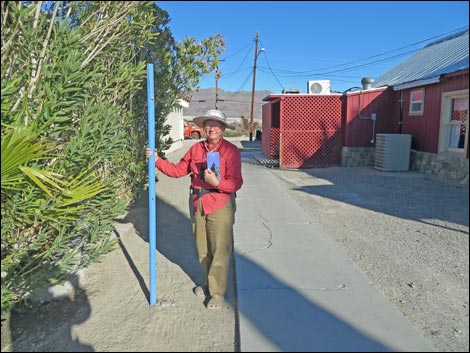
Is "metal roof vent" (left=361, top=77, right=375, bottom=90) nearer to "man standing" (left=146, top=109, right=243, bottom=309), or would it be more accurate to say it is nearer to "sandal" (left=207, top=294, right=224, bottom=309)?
"man standing" (left=146, top=109, right=243, bottom=309)

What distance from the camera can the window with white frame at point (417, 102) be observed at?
10781 millimetres

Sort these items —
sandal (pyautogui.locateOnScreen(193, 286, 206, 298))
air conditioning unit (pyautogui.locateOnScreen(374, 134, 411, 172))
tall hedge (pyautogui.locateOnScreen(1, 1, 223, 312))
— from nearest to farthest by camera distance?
tall hedge (pyautogui.locateOnScreen(1, 1, 223, 312))
sandal (pyautogui.locateOnScreen(193, 286, 206, 298))
air conditioning unit (pyautogui.locateOnScreen(374, 134, 411, 172))

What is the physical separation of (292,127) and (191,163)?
9509 mm

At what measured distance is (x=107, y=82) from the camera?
3.55 meters

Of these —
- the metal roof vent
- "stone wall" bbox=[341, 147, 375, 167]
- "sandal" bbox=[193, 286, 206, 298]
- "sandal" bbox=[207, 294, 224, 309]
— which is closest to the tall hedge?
"sandal" bbox=[193, 286, 206, 298]

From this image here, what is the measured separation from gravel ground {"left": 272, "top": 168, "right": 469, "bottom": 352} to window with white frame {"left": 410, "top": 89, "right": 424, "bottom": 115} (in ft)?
12.9

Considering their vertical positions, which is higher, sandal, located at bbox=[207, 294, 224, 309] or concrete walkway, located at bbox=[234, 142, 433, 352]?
concrete walkway, located at bbox=[234, 142, 433, 352]

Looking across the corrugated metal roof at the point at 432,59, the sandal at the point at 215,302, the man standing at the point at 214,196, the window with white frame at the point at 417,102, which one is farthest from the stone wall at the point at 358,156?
the sandal at the point at 215,302

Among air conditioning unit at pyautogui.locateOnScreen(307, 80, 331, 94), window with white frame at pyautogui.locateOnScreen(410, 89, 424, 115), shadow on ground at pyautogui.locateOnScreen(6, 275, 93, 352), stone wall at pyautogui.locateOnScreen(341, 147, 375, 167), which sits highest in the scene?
air conditioning unit at pyautogui.locateOnScreen(307, 80, 331, 94)

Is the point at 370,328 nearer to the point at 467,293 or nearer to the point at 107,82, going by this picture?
the point at 467,293

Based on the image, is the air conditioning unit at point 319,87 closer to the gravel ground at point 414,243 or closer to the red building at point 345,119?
the red building at point 345,119

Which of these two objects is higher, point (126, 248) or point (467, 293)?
point (467, 293)

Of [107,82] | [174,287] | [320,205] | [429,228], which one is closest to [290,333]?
[174,287]

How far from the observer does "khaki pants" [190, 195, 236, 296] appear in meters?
3.12
